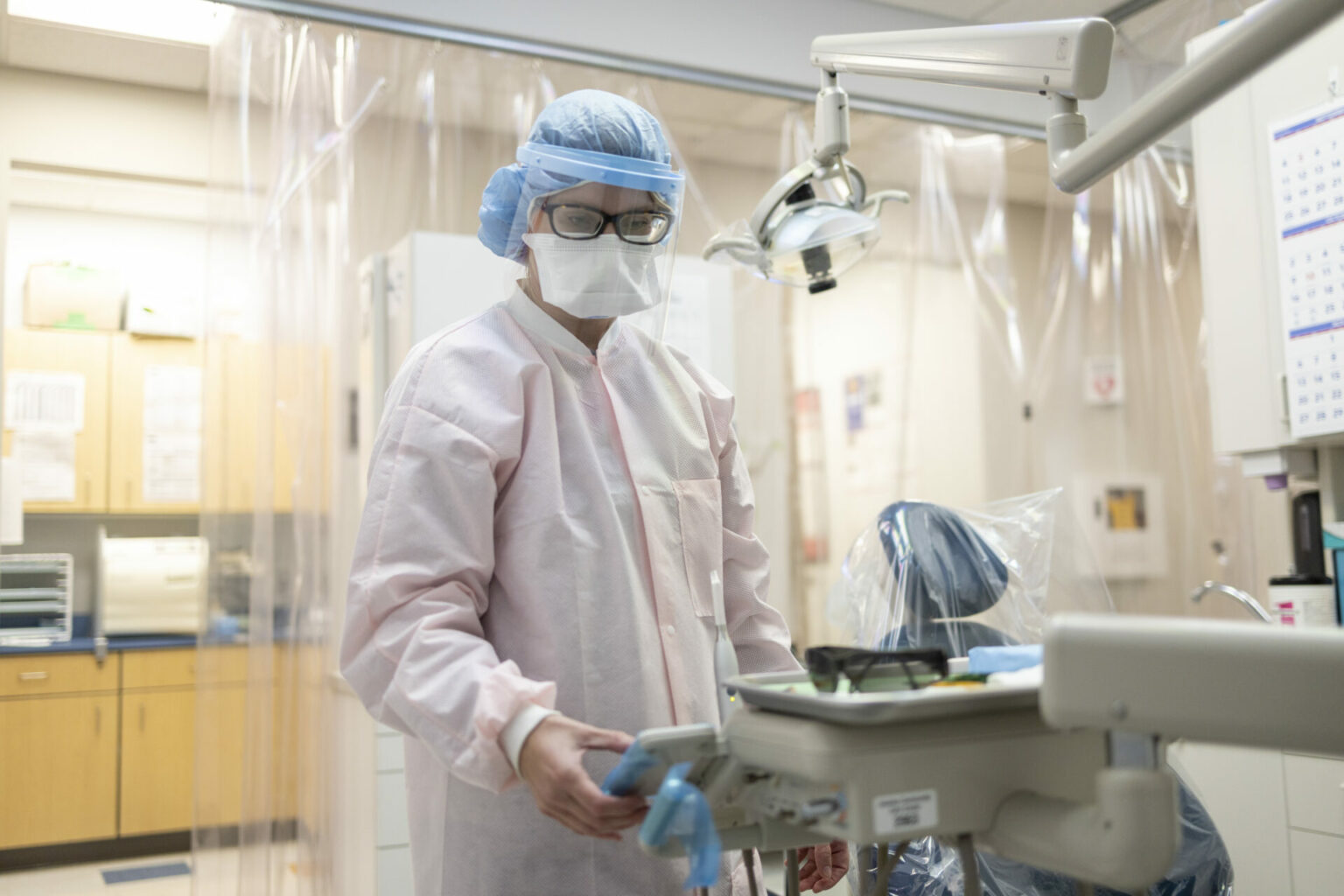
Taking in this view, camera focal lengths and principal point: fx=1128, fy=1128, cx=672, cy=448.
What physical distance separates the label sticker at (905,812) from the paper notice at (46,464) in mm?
3895

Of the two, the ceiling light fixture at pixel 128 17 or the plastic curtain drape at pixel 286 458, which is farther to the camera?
the ceiling light fixture at pixel 128 17

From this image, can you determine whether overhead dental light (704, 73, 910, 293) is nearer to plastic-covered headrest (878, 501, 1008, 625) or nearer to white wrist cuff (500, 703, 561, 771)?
plastic-covered headrest (878, 501, 1008, 625)

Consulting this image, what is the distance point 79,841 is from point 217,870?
1.76 meters

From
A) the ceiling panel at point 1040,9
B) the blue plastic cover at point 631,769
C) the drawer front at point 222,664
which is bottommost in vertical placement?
the drawer front at point 222,664

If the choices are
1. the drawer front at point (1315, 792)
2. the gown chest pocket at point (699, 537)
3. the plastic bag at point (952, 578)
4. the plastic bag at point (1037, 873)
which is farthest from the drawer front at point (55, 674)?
the drawer front at point (1315, 792)

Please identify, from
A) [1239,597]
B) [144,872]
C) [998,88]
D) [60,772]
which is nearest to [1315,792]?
[1239,597]

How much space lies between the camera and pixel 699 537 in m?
1.24

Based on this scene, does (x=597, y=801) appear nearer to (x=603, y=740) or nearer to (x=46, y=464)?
(x=603, y=740)

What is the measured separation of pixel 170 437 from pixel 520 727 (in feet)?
12.2

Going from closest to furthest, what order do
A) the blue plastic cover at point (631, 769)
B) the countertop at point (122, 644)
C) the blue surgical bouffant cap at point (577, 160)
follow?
1. the blue plastic cover at point (631, 769)
2. the blue surgical bouffant cap at point (577, 160)
3. the countertop at point (122, 644)

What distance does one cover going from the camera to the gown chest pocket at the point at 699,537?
122 centimetres

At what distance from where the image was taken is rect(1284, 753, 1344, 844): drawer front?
208 centimetres

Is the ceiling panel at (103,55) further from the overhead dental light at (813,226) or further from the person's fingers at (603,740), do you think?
the person's fingers at (603,740)

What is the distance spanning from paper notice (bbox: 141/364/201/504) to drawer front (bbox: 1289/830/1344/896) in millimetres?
3613
